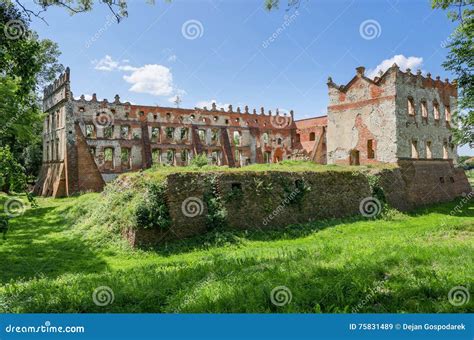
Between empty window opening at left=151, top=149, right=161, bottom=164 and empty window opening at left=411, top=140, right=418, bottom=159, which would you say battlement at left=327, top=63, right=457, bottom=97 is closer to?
empty window opening at left=411, top=140, right=418, bottom=159

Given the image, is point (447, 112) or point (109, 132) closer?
point (447, 112)

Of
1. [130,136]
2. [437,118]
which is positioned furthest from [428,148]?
[130,136]

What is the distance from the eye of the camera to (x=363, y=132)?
1006 inches

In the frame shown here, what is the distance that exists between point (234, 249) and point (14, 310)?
8.51 metres

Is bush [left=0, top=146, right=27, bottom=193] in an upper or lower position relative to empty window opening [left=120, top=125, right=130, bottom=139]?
lower

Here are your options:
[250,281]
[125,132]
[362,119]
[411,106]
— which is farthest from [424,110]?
[125,132]

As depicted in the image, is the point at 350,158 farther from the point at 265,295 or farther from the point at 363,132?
the point at 265,295

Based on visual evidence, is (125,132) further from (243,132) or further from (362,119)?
(362,119)

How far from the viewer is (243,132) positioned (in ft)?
132

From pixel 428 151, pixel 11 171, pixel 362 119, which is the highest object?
pixel 362 119

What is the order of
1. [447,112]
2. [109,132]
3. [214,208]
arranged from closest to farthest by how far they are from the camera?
[214,208]
[447,112]
[109,132]

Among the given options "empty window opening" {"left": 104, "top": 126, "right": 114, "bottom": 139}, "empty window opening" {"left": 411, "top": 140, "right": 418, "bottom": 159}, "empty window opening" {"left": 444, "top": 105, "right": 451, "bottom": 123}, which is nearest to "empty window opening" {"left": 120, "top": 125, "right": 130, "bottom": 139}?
"empty window opening" {"left": 104, "top": 126, "right": 114, "bottom": 139}

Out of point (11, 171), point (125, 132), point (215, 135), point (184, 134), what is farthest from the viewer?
point (215, 135)

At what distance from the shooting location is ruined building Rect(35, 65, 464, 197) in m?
24.8
